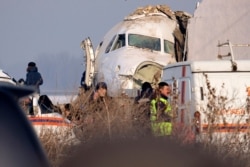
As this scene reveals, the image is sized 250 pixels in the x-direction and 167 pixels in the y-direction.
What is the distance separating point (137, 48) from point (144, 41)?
39cm

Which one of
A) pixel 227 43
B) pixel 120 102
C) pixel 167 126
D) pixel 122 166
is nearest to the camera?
pixel 122 166

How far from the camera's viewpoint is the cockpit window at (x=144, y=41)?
24031 mm

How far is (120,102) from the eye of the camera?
1225 centimetres

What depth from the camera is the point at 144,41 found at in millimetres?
24219

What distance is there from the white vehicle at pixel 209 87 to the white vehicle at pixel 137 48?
19.8ft

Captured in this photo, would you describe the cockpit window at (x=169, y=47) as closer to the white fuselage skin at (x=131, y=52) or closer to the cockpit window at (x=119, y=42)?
the white fuselage skin at (x=131, y=52)

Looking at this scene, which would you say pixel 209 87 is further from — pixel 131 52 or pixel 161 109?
pixel 131 52

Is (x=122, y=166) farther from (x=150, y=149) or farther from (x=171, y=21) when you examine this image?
(x=171, y=21)

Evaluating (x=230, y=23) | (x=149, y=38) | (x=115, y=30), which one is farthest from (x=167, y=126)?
(x=115, y=30)

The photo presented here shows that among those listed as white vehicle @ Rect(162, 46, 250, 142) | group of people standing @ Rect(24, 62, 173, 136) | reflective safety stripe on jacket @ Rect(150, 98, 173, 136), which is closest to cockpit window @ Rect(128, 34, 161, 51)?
white vehicle @ Rect(162, 46, 250, 142)

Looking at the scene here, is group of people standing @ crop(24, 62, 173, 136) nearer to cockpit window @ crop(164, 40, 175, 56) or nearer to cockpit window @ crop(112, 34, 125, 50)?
cockpit window @ crop(164, 40, 175, 56)

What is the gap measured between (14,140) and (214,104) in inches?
379

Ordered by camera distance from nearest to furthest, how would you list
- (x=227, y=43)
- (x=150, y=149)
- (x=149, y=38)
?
(x=150, y=149), (x=227, y=43), (x=149, y=38)

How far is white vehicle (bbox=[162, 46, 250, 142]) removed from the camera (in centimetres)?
1320
